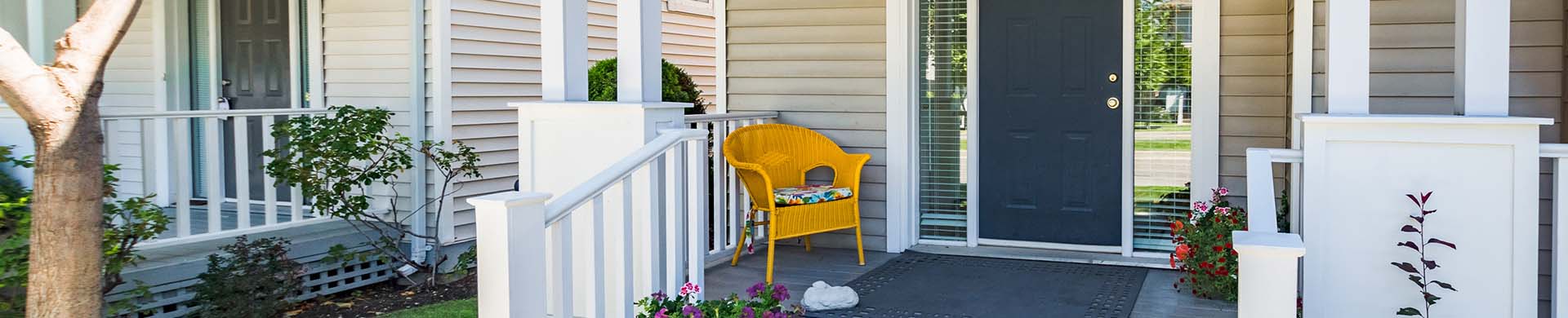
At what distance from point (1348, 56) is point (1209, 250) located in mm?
1295

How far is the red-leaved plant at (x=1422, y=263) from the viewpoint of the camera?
10.4 feet

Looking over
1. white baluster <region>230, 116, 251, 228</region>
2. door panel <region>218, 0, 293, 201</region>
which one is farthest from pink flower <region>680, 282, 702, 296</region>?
door panel <region>218, 0, 293, 201</region>

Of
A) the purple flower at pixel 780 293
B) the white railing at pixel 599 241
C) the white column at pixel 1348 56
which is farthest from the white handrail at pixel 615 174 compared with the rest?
the white column at pixel 1348 56

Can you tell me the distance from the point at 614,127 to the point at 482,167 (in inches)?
112

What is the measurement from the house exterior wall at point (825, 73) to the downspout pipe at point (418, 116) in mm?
1511

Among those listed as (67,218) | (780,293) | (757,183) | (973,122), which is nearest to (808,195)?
(757,183)

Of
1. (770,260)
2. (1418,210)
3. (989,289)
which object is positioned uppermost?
(1418,210)

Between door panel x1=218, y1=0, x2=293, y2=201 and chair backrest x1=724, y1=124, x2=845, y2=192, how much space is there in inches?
105

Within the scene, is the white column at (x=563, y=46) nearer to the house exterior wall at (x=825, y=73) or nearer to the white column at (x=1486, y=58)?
the house exterior wall at (x=825, y=73)

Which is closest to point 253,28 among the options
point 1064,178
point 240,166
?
point 240,166

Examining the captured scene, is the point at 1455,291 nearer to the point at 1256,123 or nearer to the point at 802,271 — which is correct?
the point at 1256,123

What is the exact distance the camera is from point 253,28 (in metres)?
6.49

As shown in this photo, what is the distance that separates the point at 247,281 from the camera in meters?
4.88

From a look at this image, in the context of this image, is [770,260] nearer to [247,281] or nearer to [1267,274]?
[247,281]
